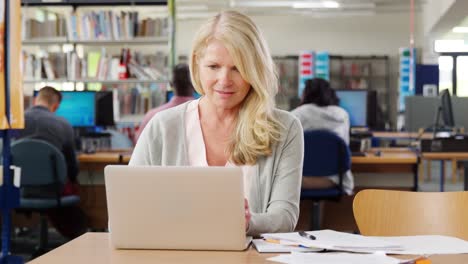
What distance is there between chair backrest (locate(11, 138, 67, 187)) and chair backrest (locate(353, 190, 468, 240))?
3.01 metres

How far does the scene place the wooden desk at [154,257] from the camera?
5.17 feet

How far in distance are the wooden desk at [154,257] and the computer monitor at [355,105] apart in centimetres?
465

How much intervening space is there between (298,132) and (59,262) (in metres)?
0.92

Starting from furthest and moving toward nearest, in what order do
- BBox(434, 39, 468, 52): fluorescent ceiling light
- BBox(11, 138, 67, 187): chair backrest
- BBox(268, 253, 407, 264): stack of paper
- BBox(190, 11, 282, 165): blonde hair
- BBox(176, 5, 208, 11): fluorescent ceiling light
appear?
BBox(434, 39, 468, 52): fluorescent ceiling light < BBox(176, 5, 208, 11): fluorescent ceiling light < BBox(11, 138, 67, 187): chair backrest < BBox(190, 11, 282, 165): blonde hair < BBox(268, 253, 407, 264): stack of paper

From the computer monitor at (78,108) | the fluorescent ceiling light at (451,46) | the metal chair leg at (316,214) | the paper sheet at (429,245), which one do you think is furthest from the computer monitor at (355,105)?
the fluorescent ceiling light at (451,46)

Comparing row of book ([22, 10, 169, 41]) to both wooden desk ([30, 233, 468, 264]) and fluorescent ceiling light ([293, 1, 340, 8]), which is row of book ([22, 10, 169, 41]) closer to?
wooden desk ([30, 233, 468, 264])

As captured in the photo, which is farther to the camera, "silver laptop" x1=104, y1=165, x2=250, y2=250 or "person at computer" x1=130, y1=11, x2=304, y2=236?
"person at computer" x1=130, y1=11, x2=304, y2=236

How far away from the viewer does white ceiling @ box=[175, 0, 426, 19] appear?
14.1 meters

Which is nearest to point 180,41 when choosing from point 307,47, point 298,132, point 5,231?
point 307,47

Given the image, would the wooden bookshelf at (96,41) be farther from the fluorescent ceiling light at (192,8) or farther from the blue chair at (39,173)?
the fluorescent ceiling light at (192,8)

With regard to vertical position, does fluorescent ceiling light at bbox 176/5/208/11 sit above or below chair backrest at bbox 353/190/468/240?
above

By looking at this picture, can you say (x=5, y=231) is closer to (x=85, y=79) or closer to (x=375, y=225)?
(x=375, y=225)

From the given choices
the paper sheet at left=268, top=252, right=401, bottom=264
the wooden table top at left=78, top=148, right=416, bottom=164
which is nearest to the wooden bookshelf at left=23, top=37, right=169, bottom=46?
the wooden table top at left=78, top=148, right=416, bottom=164

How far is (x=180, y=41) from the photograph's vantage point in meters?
16.0
